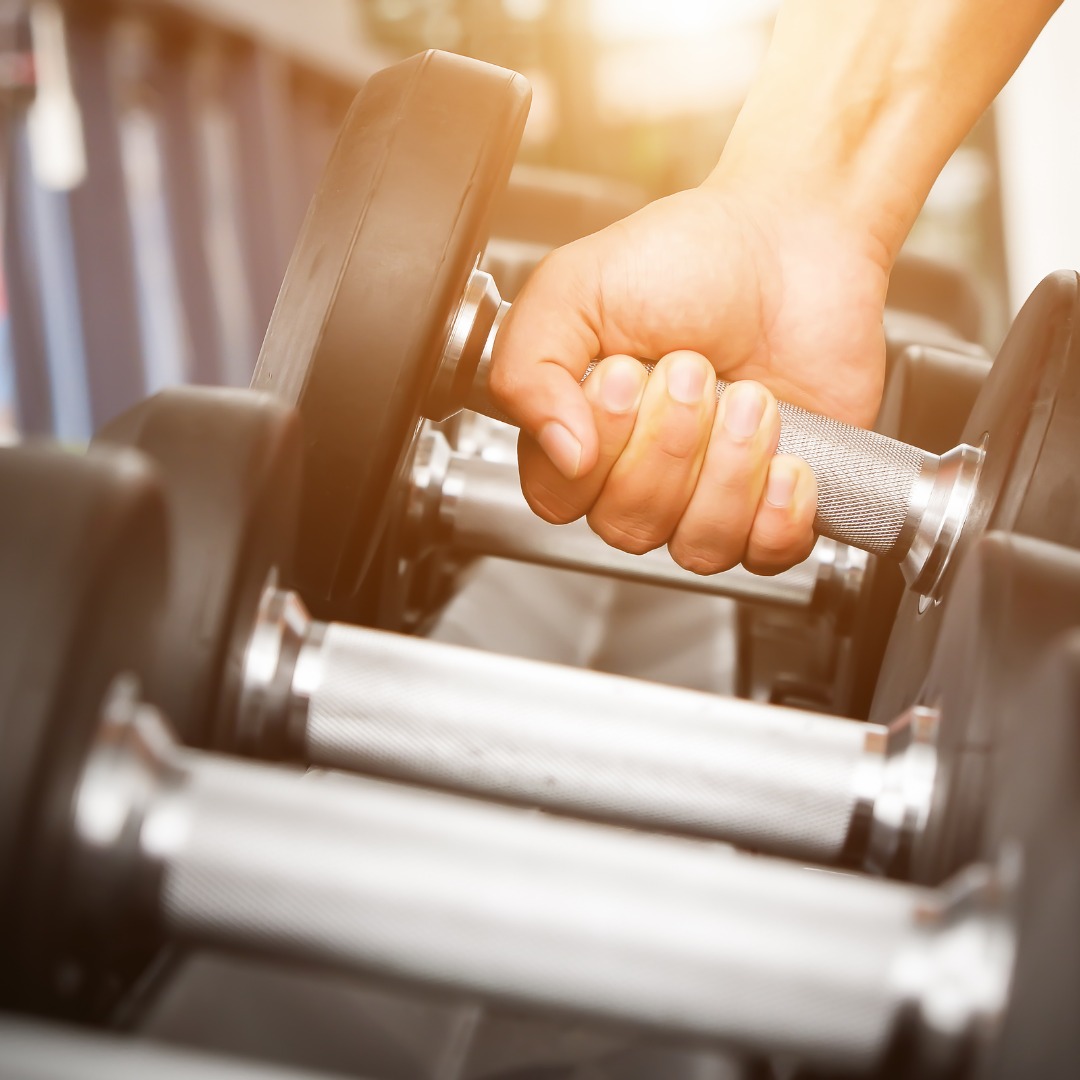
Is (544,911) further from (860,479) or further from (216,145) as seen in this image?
(216,145)

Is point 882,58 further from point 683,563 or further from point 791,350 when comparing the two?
point 683,563

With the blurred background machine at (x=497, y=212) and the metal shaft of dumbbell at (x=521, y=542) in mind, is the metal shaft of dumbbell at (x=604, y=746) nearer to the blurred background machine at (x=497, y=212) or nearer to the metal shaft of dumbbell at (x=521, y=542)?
the blurred background machine at (x=497, y=212)

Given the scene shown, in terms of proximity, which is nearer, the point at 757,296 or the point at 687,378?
the point at 687,378

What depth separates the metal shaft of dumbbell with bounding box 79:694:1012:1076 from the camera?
365 millimetres

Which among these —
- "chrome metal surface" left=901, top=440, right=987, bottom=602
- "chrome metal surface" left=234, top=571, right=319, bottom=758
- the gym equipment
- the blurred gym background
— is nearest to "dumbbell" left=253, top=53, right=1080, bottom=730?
"chrome metal surface" left=901, top=440, right=987, bottom=602

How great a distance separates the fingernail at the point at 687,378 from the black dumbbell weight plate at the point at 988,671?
29 cm

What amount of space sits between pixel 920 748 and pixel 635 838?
15 cm

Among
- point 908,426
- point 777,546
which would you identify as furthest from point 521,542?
point 908,426

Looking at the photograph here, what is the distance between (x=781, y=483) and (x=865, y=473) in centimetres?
7

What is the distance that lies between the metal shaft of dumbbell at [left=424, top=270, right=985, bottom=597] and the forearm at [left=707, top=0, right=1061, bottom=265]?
27 cm

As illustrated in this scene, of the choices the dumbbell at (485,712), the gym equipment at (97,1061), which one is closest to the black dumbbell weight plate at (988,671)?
the dumbbell at (485,712)

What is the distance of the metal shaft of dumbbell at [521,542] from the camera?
34.4 inches

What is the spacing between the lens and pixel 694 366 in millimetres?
729

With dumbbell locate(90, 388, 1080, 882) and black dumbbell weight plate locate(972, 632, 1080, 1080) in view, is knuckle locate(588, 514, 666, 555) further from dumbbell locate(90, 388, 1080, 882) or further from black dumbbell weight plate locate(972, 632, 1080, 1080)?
black dumbbell weight plate locate(972, 632, 1080, 1080)
